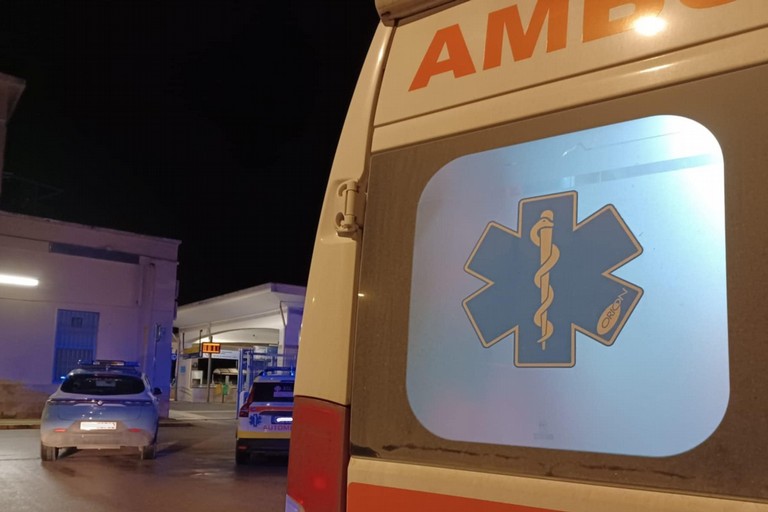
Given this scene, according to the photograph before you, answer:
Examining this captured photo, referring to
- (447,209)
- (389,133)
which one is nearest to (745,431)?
(447,209)

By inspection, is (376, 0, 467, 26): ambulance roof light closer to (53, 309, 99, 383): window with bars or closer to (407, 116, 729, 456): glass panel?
(407, 116, 729, 456): glass panel

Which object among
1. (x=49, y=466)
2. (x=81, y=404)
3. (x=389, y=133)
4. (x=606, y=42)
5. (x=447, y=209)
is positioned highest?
(x=606, y=42)

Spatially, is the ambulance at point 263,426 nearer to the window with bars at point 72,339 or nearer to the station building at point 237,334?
the station building at point 237,334

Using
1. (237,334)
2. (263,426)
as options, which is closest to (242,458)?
(263,426)

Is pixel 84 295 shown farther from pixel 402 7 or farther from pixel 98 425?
pixel 402 7

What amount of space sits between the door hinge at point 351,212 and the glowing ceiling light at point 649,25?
0.93 meters

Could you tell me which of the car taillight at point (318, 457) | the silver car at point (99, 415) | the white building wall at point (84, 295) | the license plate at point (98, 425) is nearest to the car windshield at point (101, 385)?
the silver car at point (99, 415)

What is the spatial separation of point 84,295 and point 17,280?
75.8 inches

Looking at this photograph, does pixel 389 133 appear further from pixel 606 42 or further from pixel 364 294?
pixel 606 42

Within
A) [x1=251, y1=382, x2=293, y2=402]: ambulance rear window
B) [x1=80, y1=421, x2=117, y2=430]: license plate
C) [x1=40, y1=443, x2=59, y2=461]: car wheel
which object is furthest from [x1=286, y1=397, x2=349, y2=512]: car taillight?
[x1=40, y1=443, x2=59, y2=461]: car wheel

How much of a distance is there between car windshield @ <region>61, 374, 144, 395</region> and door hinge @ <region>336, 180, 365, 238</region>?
38.9 ft

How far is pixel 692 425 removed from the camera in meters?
1.71

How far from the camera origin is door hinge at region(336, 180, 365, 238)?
2441 millimetres

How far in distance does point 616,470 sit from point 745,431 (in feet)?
0.96
